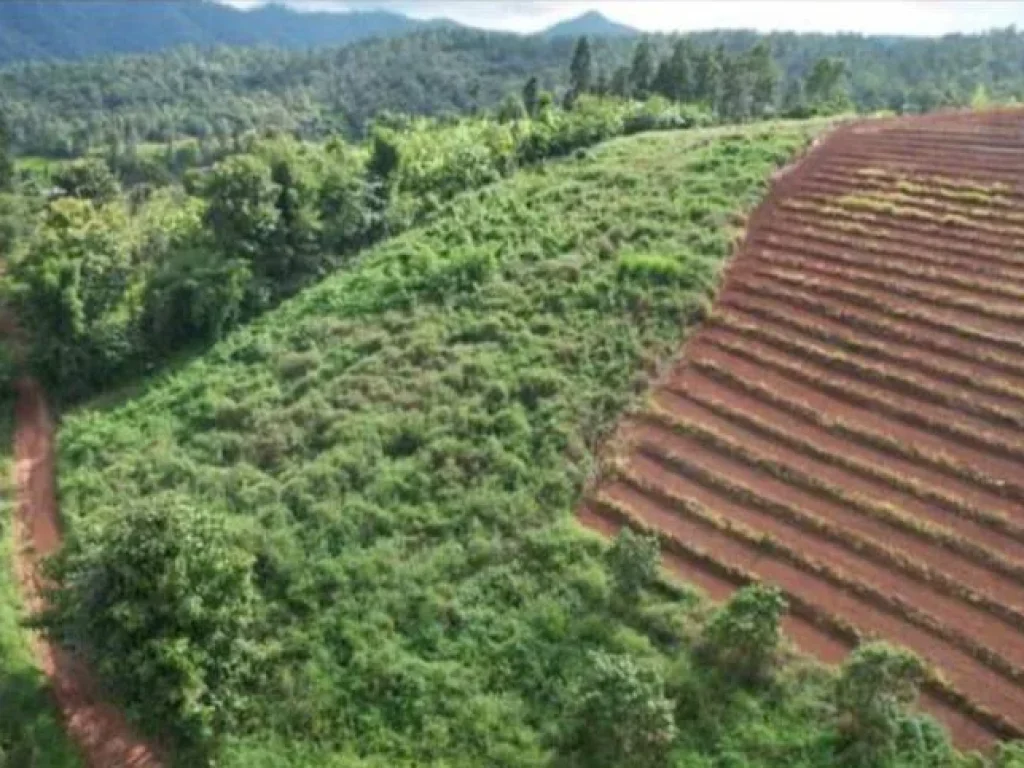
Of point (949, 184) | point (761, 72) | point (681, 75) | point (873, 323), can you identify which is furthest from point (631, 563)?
point (761, 72)

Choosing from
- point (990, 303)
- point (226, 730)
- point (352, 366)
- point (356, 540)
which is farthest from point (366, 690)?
point (990, 303)

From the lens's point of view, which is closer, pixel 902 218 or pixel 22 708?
pixel 22 708

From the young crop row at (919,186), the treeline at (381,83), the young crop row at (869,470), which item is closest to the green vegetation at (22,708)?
the young crop row at (869,470)

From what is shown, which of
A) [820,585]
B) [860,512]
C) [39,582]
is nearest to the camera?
[820,585]

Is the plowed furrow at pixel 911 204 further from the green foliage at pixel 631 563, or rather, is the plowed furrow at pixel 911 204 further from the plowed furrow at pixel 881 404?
the green foliage at pixel 631 563

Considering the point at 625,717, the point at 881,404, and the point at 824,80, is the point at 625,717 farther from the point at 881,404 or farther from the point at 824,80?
the point at 824,80

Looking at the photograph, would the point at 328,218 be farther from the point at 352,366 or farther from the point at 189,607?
the point at 189,607
